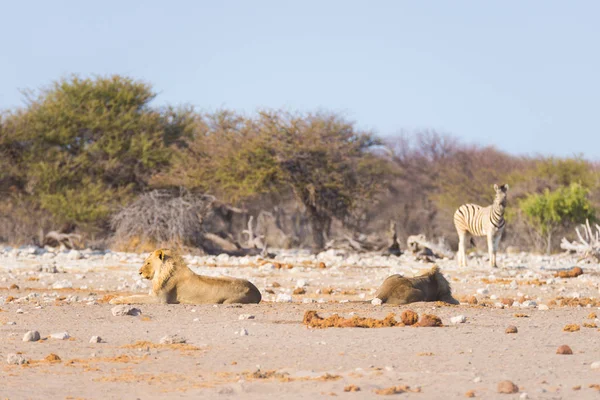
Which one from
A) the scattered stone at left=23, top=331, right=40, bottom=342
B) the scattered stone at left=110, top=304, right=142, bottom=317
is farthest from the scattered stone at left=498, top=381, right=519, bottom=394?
the scattered stone at left=110, top=304, right=142, bottom=317

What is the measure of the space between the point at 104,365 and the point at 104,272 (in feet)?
35.4

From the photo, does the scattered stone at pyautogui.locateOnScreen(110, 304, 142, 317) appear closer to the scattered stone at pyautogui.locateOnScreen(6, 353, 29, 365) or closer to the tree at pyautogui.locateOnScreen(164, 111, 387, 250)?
the scattered stone at pyautogui.locateOnScreen(6, 353, 29, 365)

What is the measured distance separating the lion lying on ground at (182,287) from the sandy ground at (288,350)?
1.01ft

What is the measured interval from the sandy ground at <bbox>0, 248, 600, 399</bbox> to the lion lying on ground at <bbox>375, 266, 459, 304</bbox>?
24cm

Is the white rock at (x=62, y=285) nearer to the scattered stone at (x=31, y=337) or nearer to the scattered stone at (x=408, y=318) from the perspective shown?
the scattered stone at (x=31, y=337)

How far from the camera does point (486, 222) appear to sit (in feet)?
70.7

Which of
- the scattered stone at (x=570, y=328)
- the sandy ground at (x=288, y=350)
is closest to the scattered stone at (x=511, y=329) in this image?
the sandy ground at (x=288, y=350)

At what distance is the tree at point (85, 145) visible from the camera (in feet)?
104

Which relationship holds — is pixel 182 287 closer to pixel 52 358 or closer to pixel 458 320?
pixel 458 320

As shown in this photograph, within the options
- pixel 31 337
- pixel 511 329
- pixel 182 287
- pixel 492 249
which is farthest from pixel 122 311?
pixel 492 249

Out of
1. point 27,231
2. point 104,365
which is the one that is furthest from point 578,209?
point 104,365

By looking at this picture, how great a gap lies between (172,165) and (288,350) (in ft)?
80.7

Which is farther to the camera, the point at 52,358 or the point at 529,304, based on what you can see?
the point at 529,304

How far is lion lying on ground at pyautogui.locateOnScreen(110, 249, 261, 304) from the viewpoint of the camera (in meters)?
12.0
